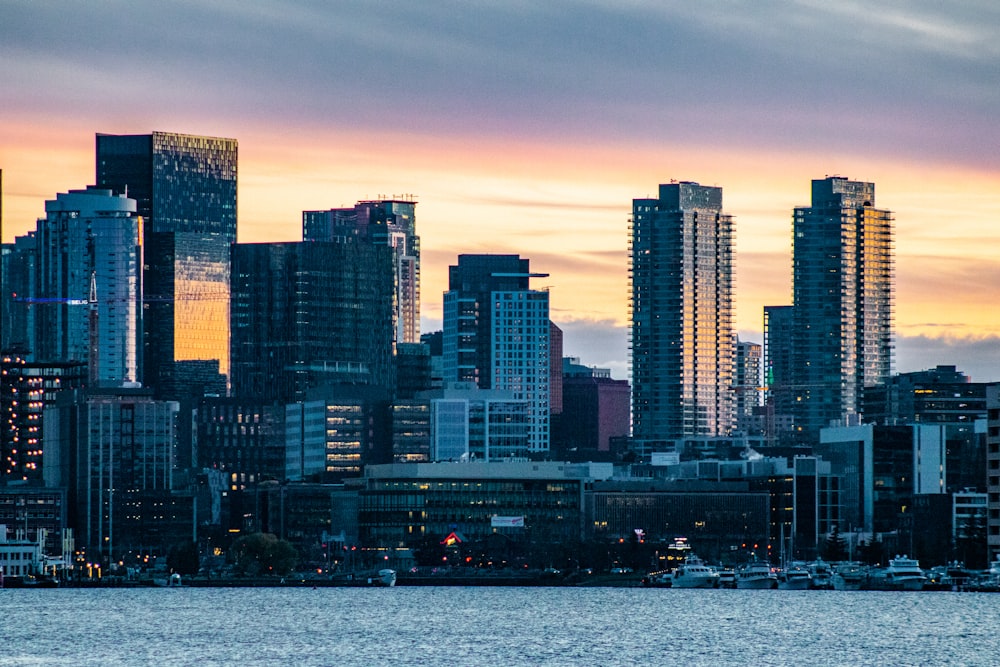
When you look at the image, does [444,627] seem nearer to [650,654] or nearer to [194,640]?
[194,640]

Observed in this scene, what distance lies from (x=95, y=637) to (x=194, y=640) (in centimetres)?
955

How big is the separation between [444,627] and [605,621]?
15374 mm

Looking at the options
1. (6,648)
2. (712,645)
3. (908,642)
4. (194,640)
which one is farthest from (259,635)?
(908,642)

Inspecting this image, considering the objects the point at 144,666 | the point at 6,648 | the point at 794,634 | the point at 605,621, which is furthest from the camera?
the point at 605,621

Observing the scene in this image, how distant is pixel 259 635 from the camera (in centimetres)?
18275

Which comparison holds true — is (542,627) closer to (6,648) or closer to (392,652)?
(392,652)

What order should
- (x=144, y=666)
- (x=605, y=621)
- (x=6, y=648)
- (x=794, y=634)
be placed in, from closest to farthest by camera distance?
(x=144, y=666) < (x=6, y=648) < (x=794, y=634) < (x=605, y=621)

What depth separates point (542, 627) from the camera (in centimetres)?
19125

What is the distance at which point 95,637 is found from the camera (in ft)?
600

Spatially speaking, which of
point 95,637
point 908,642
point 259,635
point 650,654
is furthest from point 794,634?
point 95,637

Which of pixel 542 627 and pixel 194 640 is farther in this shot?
Result: pixel 542 627

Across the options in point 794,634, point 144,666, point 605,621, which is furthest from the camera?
point 605,621

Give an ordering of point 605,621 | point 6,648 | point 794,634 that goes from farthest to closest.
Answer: point 605,621 < point 794,634 < point 6,648

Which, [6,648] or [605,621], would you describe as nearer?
[6,648]
